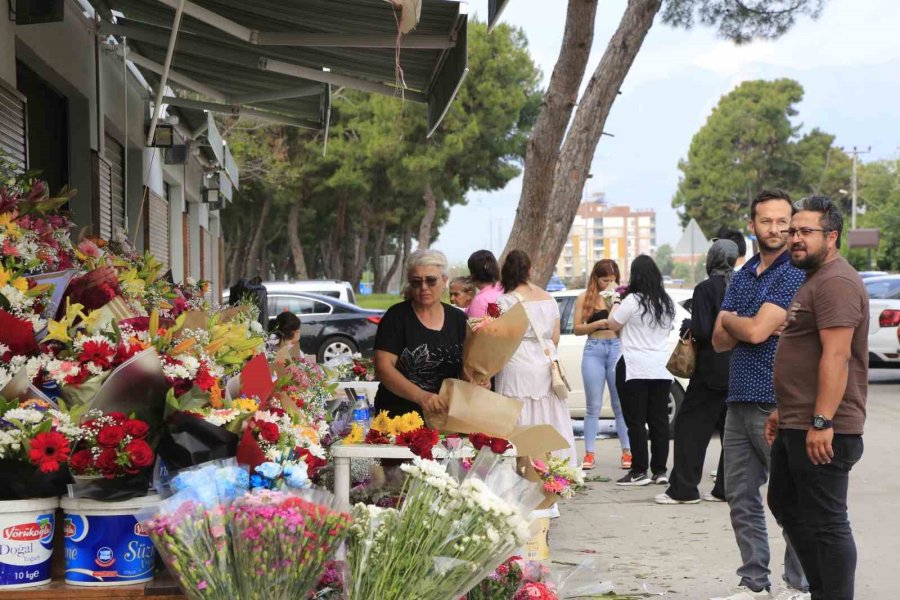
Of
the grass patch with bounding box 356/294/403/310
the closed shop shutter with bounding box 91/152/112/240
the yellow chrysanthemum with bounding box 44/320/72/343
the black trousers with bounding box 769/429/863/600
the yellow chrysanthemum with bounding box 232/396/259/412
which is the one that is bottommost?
the grass patch with bounding box 356/294/403/310

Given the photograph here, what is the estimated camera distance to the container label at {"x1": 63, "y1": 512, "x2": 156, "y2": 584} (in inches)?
131

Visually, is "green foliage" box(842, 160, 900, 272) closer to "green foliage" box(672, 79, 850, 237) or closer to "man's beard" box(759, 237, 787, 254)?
"green foliage" box(672, 79, 850, 237)

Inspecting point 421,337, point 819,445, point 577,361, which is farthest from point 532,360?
point 577,361

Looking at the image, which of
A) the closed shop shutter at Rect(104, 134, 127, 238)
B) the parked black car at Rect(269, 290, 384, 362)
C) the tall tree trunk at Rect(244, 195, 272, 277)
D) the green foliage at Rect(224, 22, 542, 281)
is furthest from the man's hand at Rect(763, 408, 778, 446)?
the tall tree trunk at Rect(244, 195, 272, 277)

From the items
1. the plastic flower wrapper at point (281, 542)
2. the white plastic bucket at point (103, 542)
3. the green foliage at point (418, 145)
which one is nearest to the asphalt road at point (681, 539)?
the plastic flower wrapper at point (281, 542)

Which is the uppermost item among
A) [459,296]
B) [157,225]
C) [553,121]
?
[553,121]

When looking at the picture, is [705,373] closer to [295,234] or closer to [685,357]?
[685,357]

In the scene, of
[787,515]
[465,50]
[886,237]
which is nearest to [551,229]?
[465,50]

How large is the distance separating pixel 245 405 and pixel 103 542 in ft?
2.07

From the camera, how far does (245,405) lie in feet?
12.3

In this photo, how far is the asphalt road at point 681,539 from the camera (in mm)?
6402

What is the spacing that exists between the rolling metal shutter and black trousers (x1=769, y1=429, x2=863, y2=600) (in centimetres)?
438

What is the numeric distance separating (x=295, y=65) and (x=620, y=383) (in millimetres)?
3588

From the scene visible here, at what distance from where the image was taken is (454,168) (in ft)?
149
